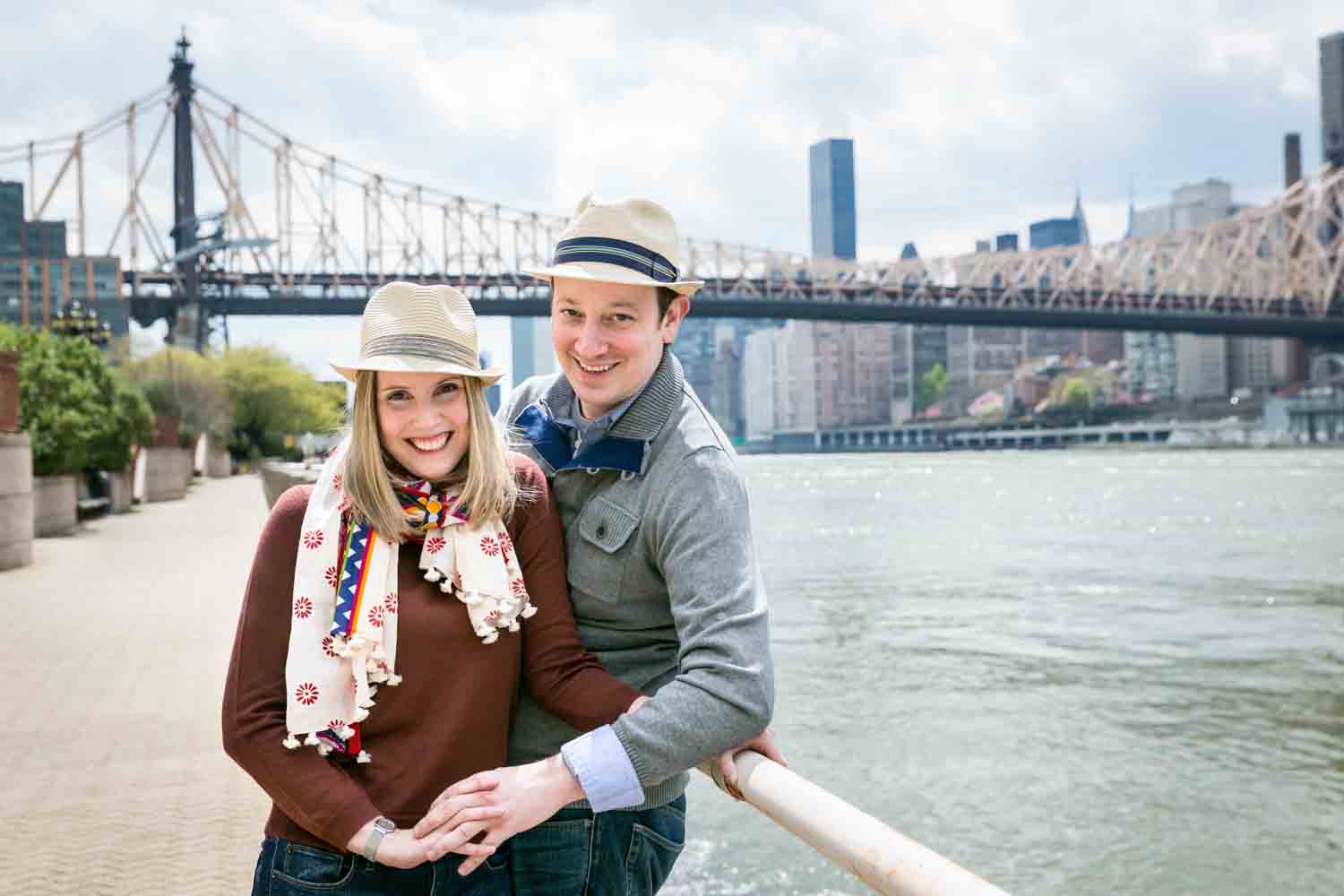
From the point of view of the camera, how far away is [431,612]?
2.06 metres

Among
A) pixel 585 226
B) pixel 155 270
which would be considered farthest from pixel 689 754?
pixel 155 270

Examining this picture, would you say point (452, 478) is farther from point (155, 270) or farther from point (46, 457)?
point (155, 270)

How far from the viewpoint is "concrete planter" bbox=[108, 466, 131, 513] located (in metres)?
24.5

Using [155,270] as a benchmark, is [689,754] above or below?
below

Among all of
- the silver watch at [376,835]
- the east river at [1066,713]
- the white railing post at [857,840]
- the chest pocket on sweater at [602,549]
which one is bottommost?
the east river at [1066,713]

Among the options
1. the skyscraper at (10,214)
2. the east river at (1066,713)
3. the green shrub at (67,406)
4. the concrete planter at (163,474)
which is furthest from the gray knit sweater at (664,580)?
the skyscraper at (10,214)

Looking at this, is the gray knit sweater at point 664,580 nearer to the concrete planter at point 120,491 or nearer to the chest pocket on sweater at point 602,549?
the chest pocket on sweater at point 602,549

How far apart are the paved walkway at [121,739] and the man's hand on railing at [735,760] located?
280 cm

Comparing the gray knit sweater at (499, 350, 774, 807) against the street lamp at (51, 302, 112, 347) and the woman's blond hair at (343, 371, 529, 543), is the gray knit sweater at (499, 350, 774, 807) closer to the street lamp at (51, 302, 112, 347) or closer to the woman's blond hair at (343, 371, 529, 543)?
the woman's blond hair at (343, 371, 529, 543)

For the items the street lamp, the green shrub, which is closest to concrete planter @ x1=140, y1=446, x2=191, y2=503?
the street lamp

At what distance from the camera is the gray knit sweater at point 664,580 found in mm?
1934

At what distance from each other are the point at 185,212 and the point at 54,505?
41956mm

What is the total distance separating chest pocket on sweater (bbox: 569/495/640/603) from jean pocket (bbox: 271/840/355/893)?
525 mm

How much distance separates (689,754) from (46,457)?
18339 millimetres
